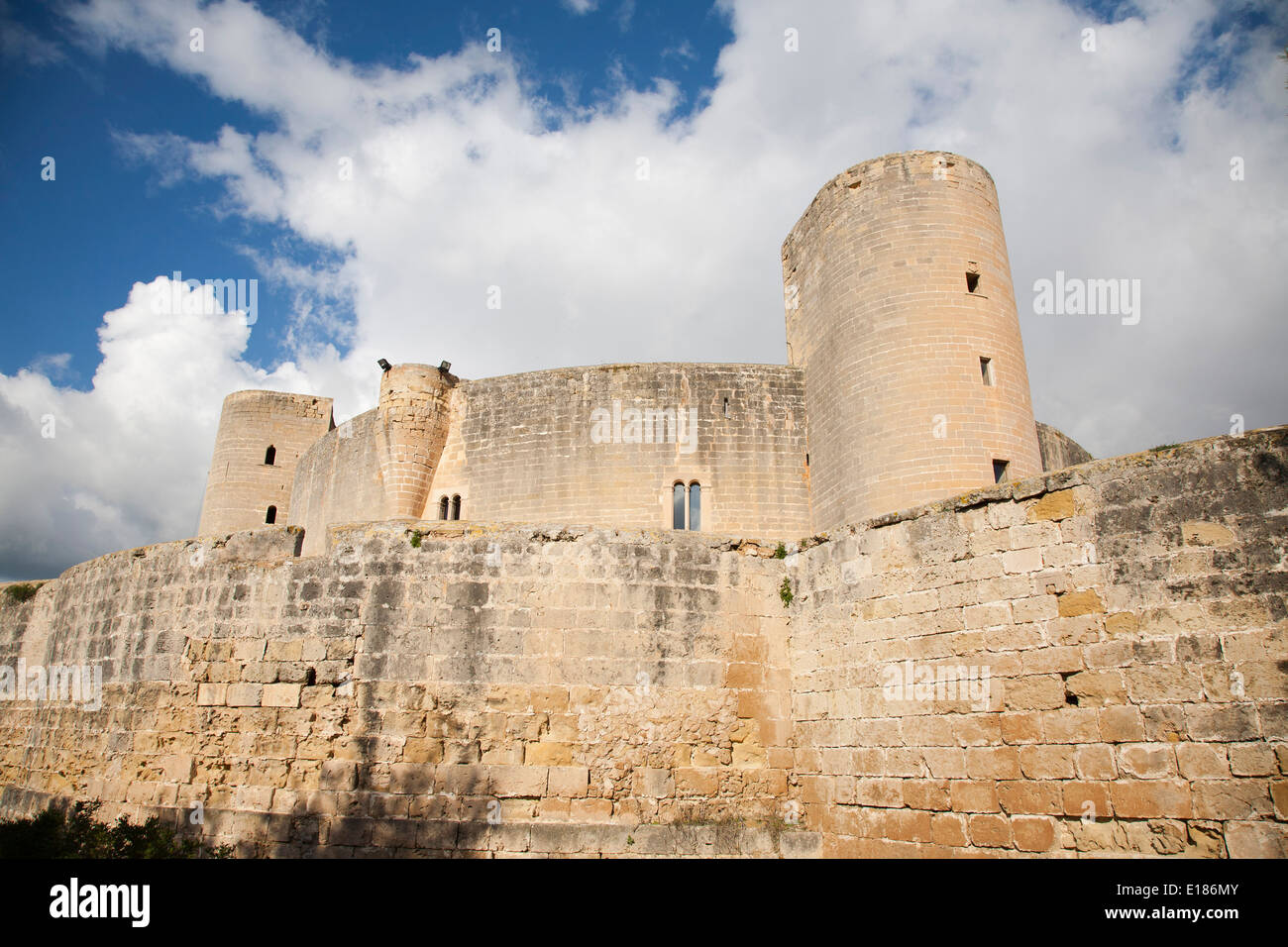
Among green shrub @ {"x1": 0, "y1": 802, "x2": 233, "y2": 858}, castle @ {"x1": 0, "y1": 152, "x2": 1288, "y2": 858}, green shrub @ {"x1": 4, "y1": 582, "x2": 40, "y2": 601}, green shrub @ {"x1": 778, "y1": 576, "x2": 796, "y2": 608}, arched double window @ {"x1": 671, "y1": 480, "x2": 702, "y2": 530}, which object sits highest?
arched double window @ {"x1": 671, "y1": 480, "x2": 702, "y2": 530}

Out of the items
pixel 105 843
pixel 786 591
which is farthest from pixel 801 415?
pixel 105 843

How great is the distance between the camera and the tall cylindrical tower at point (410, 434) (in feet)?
68.1

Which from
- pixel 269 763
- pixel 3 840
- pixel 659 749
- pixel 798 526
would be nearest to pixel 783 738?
pixel 659 749

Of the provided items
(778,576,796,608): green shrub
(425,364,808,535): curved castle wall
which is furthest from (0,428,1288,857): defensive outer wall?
(425,364,808,535): curved castle wall

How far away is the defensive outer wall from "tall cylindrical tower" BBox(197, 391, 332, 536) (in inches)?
877

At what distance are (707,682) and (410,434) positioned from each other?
50.3 ft

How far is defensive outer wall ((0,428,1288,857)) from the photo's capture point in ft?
17.6

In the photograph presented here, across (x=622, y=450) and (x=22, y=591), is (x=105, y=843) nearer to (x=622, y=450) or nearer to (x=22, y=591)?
(x=22, y=591)

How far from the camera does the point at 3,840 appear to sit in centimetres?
720

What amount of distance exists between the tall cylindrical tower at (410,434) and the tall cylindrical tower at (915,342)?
34.0ft

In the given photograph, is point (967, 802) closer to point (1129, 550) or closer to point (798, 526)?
point (1129, 550)

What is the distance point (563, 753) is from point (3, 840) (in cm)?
526

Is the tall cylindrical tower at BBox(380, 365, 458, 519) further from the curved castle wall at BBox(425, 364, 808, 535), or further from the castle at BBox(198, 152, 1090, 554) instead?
the curved castle wall at BBox(425, 364, 808, 535)

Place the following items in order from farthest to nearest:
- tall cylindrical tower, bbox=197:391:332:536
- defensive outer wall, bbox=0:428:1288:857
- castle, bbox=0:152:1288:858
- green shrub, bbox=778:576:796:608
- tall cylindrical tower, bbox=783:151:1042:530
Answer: tall cylindrical tower, bbox=197:391:332:536 → tall cylindrical tower, bbox=783:151:1042:530 → green shrub, bbox=778:576:796:608 → defensive outer wall, bbox=0:428:1288:857 → castle, bbox=0:152:1288:858
